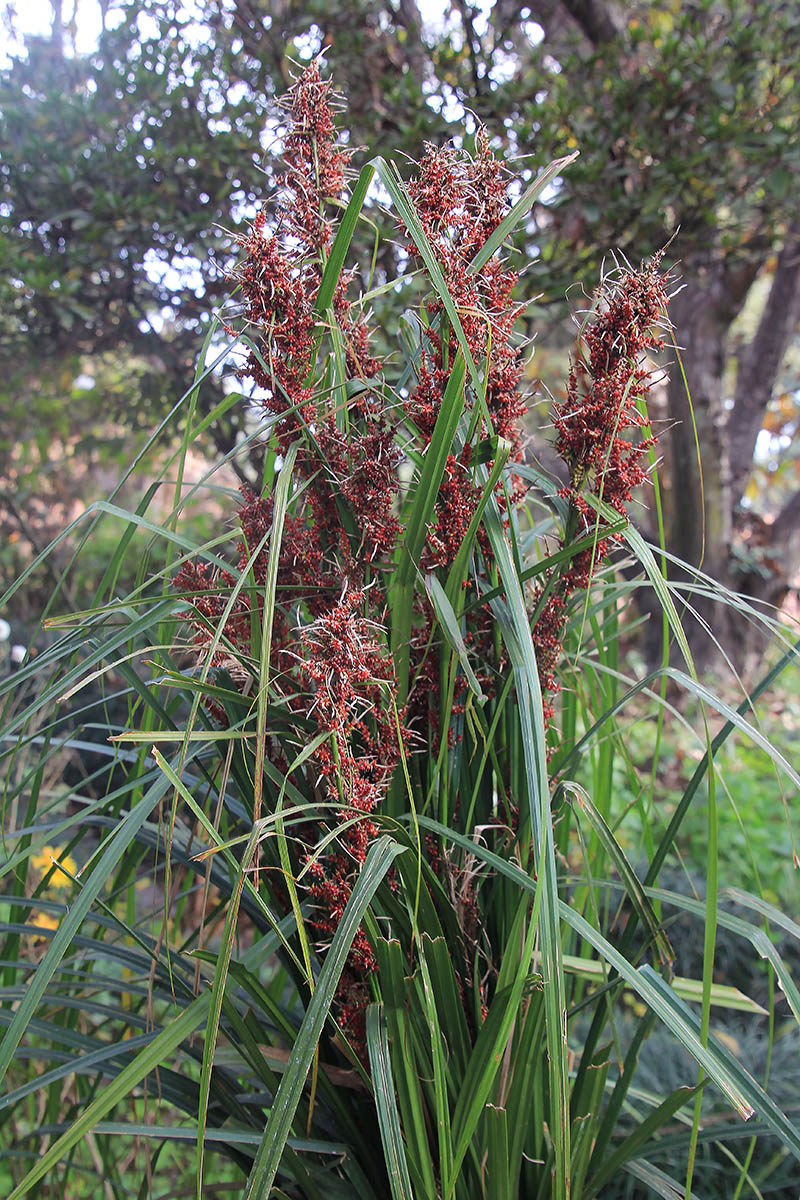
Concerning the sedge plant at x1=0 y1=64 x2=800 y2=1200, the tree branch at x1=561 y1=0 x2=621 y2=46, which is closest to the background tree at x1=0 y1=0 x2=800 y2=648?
the tree branch at x1=561 y1=0 x2=621 y2=46

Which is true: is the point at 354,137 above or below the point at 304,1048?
above

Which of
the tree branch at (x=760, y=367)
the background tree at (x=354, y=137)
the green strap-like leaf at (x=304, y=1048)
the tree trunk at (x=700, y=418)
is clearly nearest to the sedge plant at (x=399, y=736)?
the green strap-like leaf at (x=304, y=1048)

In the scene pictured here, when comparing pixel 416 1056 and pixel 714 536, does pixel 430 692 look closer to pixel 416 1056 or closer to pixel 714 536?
pixel 416 1056

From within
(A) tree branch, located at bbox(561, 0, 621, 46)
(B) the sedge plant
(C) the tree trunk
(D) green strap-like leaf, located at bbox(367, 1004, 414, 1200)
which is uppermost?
(A) tree branch, located at bbox(561, 0, 621, 46)

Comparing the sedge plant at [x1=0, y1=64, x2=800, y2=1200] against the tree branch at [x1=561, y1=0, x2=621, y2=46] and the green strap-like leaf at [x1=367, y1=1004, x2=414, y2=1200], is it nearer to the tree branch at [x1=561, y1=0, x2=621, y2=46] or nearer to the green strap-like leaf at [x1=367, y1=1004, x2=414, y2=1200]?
the green strap-like leaf at [x1=367, y1=1004, x2=414, y2=1200]

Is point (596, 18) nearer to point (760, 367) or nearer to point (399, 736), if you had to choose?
point (760, 367)

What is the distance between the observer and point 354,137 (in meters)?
2.41

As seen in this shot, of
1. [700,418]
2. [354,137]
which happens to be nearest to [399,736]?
[354,137]

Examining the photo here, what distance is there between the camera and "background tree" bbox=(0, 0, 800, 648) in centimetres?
231

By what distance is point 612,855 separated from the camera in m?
0.71

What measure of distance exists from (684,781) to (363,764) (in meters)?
3.06

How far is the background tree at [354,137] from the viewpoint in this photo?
231 centimetres

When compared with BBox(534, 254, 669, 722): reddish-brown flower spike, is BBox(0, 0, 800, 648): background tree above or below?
above

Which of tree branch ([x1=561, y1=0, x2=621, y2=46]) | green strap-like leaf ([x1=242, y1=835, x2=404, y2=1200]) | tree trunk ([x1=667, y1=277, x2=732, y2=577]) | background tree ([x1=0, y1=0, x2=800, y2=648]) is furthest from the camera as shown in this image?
tree trunk ([x1=667, y1=277, x2=732, y2=577])
